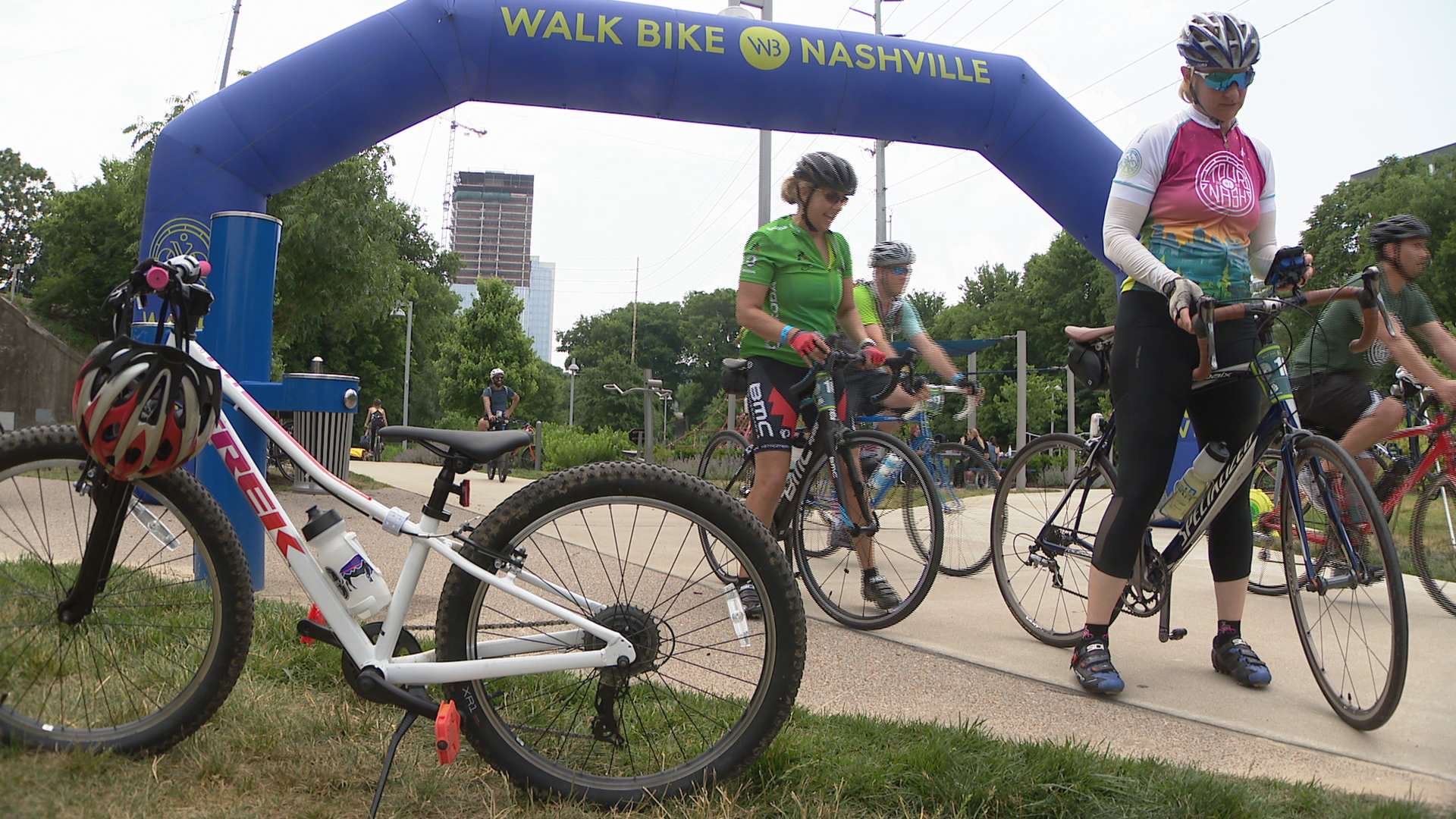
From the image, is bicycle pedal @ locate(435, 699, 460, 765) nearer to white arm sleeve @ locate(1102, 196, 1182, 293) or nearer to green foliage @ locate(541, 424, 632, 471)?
white arm sleeve @ locate(1102, 196, 1182, 293)

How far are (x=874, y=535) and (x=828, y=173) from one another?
1540 mm

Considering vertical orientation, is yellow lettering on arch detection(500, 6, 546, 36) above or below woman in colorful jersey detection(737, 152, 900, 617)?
above

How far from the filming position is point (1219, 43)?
2.97m

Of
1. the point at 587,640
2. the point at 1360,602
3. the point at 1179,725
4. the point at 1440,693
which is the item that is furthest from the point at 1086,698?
the point at 587,640

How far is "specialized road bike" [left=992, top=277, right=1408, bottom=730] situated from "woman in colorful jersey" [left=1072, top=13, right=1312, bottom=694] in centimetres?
11

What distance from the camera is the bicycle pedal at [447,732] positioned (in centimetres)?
195

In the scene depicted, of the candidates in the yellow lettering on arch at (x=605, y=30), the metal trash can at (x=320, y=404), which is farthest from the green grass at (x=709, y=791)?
the yellow lettering on arch at (x=605, y=30)

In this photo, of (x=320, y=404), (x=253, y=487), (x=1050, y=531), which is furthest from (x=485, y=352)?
(x=253, y=487)

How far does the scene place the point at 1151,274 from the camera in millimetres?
2902

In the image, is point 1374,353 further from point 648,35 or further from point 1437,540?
point 648,35

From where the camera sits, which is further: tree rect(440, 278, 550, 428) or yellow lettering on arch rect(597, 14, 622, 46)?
tree rect(440, 278, 550, 428)

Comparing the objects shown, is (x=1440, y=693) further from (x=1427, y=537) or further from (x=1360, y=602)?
(x=1427, y=537)

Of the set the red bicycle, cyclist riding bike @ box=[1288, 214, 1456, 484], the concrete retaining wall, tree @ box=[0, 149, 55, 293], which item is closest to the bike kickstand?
the red bicycle

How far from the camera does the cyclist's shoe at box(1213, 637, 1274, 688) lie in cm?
314
